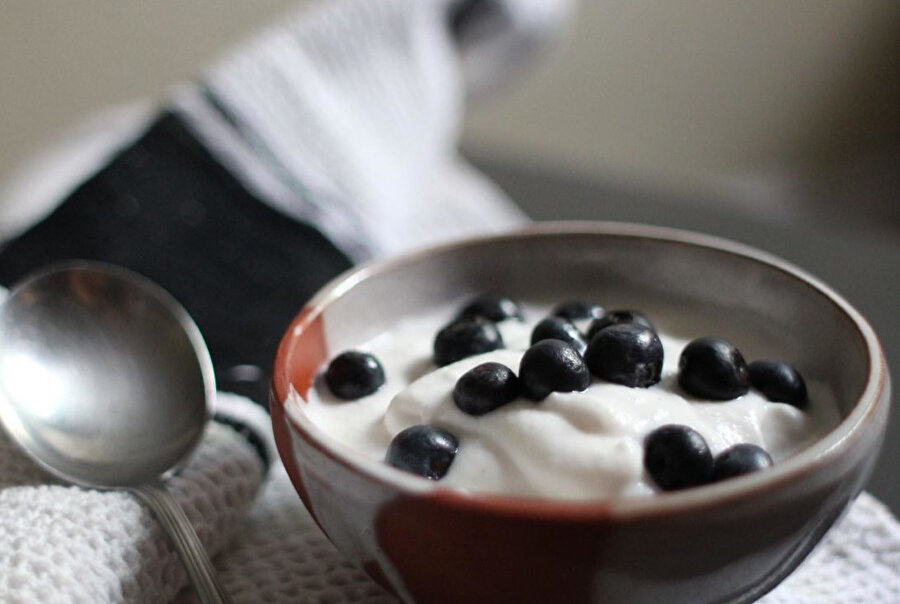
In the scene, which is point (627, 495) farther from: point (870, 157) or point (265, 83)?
point (870, 157)

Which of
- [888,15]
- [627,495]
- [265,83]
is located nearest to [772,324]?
[627,495]

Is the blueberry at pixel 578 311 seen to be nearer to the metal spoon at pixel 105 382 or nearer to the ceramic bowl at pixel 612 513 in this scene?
the ceramic bowl at pixel 612 513

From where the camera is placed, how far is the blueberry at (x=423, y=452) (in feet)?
1.50

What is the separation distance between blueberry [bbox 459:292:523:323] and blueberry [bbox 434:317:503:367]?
42 mm

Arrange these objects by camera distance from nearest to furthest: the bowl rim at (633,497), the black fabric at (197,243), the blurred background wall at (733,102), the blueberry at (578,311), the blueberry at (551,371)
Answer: the bowl rim at (633,497) → the blueberry at (551,371) → the blueberry at (578,311) → the black fabric at (197,243) → the blurred background wall at (733,102)

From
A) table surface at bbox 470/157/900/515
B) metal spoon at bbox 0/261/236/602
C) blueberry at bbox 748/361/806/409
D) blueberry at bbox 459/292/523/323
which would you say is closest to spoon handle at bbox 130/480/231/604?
metal spoon at bbox 0/261/236/602

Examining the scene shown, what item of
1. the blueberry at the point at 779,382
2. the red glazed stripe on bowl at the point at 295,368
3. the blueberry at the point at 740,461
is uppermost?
the red glazed stripe on bowl at the point at 295,368

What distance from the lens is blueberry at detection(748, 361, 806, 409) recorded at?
524mm

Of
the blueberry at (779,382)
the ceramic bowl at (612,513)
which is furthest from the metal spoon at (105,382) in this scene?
the blueberry at (779,382)

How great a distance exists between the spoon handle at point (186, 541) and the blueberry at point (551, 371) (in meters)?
0.21

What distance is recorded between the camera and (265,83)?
3.29ft

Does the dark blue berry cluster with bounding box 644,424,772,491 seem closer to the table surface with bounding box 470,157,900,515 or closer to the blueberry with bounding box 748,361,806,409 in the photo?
the blueberry with bounding box 748,361,806,409

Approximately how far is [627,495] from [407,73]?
0.82m

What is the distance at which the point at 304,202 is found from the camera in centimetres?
90
